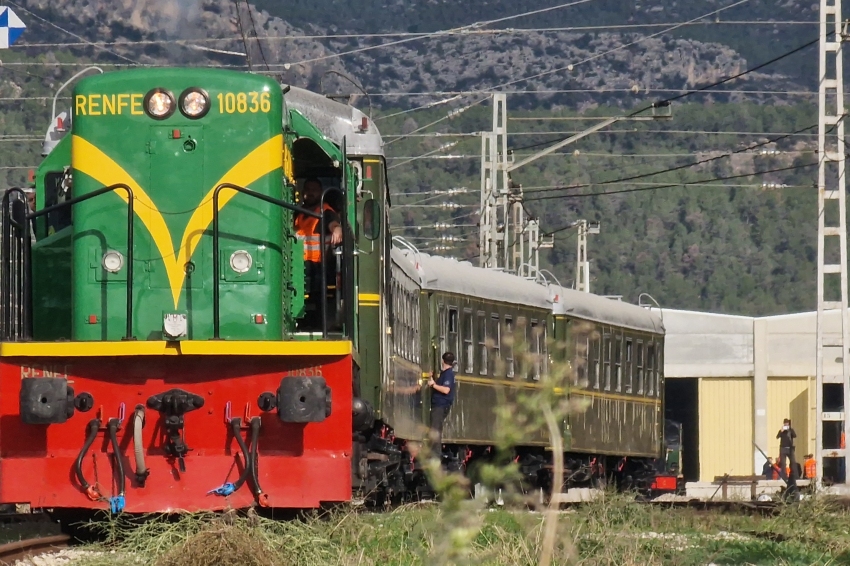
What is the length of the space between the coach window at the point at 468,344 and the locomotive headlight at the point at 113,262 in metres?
9.98

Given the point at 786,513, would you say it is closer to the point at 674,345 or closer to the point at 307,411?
the point at 307,411

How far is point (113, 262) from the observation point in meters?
11.8

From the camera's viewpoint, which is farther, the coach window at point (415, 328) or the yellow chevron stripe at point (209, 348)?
the coach window at point (415, 328)

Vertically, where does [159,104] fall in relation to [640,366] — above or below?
above

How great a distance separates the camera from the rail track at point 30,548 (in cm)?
1134

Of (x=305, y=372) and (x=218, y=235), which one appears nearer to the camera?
(x=305, y=372)

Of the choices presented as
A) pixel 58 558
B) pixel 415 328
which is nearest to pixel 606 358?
pixel 415 328

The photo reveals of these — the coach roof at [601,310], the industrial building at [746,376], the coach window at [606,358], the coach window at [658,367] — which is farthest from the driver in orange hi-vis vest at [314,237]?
the industrial building at [746,376]

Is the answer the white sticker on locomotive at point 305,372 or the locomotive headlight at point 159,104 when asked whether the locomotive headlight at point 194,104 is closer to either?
the locomotive headlight at point 159,104

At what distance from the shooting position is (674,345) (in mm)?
46594

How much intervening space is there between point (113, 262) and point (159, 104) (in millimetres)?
1231

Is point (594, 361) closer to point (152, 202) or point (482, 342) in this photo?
point (482, 342)

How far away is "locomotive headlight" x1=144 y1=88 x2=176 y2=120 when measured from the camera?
39.3 ft

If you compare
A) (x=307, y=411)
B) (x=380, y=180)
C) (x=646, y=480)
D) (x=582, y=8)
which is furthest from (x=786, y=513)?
(x=582, y=8)
